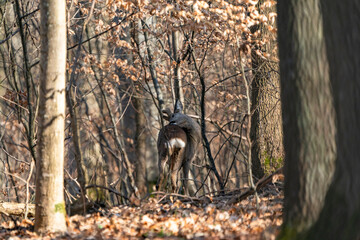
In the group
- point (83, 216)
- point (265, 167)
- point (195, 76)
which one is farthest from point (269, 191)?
point (195, 76)

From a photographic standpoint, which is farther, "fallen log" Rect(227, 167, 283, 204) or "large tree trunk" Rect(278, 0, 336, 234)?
"fallen log" Rect(227, 167, 283, 204)

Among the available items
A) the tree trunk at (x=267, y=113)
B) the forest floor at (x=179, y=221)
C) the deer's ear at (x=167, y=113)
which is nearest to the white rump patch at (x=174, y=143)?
the deer's ear at (x=167, y=113)

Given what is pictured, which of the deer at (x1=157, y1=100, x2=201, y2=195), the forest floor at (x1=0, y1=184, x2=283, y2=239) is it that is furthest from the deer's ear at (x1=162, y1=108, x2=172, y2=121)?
the forest floor at (x1=0, y1=184, x2=283, y2=239)

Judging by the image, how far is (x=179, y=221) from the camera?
7.62m

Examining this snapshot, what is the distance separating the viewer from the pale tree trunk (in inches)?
272

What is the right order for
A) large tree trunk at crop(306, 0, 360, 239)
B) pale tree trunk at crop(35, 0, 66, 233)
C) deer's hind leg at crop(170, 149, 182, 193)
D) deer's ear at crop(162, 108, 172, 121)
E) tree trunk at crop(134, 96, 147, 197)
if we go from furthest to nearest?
tree trunk at crop(134, 96, 147, 197), deer's ear at crop(162, 108, 172, 121), deer's hind leg at crop(170, 149, 182, 193), pale tree trunk at crop(35, 0, 66, 233), large tree trunk at crop(306, 0, 360, 239)

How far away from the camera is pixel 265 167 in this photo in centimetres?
1081

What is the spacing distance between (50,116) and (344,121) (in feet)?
12.8

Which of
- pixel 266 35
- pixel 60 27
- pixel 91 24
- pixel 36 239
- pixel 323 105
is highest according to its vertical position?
pixel 91 24

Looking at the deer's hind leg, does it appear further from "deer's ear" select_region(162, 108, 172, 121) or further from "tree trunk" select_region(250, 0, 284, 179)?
"tree trunk" select_region(250, 0, 284, 179)

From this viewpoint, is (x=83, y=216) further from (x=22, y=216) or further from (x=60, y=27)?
(x=60, y=27)

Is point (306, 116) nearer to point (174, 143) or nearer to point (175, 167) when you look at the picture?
point (174, 143)

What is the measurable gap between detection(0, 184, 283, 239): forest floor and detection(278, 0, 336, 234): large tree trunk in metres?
0.76

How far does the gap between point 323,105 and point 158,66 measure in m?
9.90
